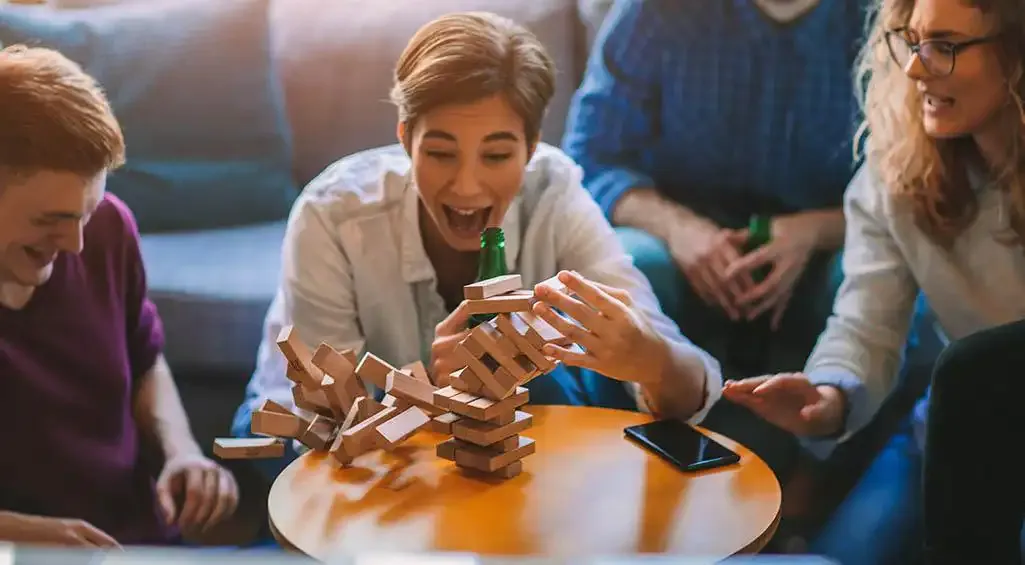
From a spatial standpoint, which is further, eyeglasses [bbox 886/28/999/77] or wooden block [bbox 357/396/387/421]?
eyeglasses [bbox 886/28/999/77]

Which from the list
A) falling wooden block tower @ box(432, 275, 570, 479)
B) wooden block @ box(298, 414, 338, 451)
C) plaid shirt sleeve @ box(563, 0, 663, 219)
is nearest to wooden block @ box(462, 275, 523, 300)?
falling wooden block tower @ box(432, 275, 570, 479)

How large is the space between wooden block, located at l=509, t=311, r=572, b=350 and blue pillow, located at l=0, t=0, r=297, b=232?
0.65 meters

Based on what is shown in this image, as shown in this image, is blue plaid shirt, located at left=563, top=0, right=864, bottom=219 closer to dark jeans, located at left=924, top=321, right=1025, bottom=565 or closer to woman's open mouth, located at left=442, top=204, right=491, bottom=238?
woman's open mouth, located at left=442, top=204, right=491, bottom=238

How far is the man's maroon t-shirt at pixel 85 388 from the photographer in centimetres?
125

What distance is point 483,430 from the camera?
1069 mm

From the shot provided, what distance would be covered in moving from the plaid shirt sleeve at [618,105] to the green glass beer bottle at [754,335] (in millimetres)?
158

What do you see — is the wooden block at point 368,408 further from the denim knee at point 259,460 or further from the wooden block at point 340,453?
the denim knee at point 259,460

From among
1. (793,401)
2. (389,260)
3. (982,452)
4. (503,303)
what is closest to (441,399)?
(503,303)

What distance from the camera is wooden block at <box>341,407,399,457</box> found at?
3.58 ft

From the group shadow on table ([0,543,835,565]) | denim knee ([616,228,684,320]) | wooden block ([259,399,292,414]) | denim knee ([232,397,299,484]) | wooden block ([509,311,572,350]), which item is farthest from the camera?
denim knee ([616,228,684,320])

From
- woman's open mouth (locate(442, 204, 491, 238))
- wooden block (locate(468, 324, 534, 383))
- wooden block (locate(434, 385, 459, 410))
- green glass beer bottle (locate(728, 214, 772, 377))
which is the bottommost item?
green glass beer bottle (locate(728, 214, 772, 377))

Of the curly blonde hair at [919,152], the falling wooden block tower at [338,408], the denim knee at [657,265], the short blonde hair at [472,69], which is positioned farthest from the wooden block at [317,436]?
the curly blonde hair at [919,152]

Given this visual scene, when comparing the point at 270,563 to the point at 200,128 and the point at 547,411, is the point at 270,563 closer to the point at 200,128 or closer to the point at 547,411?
the point at 547,411

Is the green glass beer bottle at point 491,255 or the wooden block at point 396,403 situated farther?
the green glass beer bottle at point 491,255
